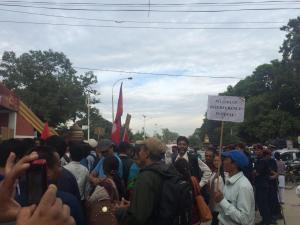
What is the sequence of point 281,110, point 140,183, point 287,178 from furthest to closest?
point 281,110
point 287,178
point 140,183

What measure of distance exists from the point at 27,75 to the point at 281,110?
29522 millimetres

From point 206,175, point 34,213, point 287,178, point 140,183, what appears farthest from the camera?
point 287,178

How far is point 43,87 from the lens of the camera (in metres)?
56.2

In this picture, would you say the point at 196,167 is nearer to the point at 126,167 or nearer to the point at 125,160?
the point at 125,160

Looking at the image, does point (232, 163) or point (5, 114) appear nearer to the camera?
point (232, 163)

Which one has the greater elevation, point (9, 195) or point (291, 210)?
point (9, 195)

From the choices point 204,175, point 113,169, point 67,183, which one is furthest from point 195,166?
point 67,183

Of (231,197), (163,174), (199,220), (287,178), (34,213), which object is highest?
(34,213)

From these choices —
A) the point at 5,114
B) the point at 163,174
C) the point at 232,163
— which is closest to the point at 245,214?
the point at 232,163

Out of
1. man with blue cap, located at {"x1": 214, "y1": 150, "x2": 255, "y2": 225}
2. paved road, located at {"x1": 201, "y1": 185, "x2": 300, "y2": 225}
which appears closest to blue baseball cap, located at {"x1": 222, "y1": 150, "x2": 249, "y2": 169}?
man with blue cap, located at {"x1": 214, "y1": 150, "x2": 255, "y2": 225}

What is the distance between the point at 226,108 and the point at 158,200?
5433 millimetres

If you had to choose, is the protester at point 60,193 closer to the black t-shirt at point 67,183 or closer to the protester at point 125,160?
the black t-shirt at point 67,183

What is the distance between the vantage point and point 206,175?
29.0 feet

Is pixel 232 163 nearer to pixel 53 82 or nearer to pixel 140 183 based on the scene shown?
pixel 140 183
